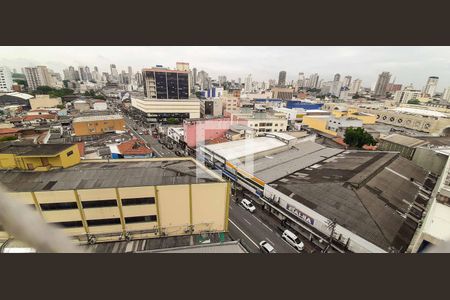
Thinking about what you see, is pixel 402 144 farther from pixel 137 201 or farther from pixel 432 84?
pixel 432 84

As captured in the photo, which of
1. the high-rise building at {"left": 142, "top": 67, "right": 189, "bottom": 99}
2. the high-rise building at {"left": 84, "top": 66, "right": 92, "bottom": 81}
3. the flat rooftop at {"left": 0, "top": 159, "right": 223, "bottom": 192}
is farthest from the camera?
the high-rise building at {"left": 84, "top": 66, "right": 92, "bottom": 81}

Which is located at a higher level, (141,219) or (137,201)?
(137,201)

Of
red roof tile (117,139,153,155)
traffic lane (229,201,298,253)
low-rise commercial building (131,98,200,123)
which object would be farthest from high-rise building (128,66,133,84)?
traffic lane (229,201,298,253)

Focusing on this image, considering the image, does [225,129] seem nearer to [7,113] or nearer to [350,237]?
[350,237]

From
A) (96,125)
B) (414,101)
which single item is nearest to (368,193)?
(96,125)

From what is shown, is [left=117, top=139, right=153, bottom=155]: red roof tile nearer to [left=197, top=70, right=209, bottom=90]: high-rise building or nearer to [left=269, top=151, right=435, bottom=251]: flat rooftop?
[left=269, top=151, right=435, bottom=251]: flat rooftop

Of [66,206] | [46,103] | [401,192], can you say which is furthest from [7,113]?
[401,192]

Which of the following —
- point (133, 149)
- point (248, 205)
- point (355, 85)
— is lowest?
point (248, 205)
